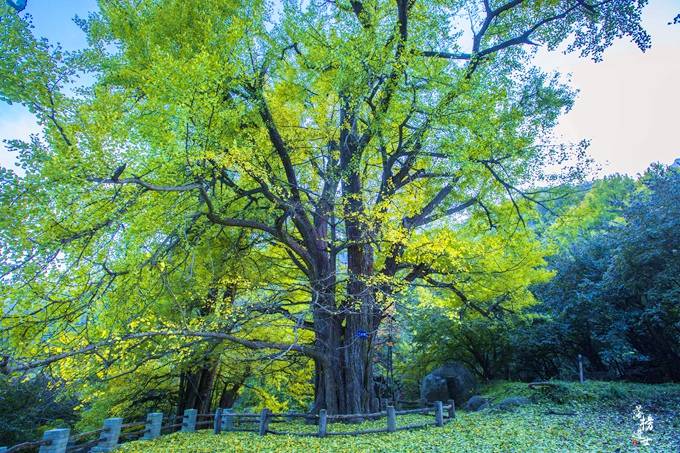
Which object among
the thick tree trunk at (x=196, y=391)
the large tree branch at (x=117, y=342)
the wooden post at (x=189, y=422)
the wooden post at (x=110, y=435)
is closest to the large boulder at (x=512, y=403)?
the large tree branch at (x=117, y=342)

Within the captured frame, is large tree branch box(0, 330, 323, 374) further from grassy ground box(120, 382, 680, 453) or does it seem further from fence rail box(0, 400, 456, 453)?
grassy ground box(120, 382, 680, 453)

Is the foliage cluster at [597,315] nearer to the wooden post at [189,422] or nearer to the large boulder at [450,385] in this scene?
the large boulder at [450,385]

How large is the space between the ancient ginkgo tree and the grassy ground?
6.31ft

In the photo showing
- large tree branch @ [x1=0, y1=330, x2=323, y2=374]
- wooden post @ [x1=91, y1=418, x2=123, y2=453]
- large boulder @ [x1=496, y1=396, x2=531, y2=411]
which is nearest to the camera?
large tree branch @ [x1=0, y1=330, x2=323, y2=374]

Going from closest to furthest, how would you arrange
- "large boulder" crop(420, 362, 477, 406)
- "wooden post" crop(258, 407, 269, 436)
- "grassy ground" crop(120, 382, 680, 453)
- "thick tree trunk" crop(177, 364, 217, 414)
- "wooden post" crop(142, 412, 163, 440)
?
"grassy ground" crop(120, 382, 680, 453) < "wooden post" crop(258, 407, 269, 436) < "wooden post" crop(142, 412, 163, 440) < "thick tree trunk" crop(177, 364, 217, 414) < "large boulder" crop(420, 362, 477, 406)

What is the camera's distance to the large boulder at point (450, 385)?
1281cm

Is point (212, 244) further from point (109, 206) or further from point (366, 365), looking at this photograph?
point (366, 365)

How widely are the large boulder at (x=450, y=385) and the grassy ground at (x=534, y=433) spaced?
9.85 ft

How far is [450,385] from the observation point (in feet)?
42.8

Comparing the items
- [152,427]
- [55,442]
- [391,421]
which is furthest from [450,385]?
[55,442]

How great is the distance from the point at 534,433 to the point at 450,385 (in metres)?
6.84

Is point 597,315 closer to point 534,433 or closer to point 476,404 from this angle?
point 476,404

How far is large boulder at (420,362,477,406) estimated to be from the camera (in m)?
12.8

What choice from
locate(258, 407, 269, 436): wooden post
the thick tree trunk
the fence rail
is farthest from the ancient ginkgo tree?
the thick tree trunk
